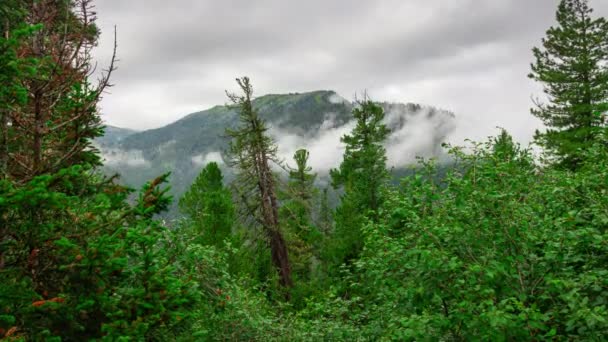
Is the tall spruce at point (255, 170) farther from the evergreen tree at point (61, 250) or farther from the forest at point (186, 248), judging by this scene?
the evergreen tree at point (61, 250)

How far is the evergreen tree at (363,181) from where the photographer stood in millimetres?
18297

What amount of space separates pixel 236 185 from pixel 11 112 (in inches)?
665

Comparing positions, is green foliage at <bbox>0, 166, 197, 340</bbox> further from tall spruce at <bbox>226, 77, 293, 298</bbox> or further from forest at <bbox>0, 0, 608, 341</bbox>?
tall spruce at <bbox>226, 77, 293, 298</bbox>

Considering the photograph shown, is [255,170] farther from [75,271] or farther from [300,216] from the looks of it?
[75,271]

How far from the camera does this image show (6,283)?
4.05 meters

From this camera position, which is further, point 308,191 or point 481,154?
point 308,191

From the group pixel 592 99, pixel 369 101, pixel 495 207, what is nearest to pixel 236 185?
pixel 369 101

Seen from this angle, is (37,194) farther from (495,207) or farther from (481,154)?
(481,154)

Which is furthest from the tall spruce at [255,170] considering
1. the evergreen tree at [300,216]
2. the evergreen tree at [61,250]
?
the evergreen tree at [61,250]

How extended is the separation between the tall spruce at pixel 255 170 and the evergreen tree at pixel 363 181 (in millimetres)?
3676

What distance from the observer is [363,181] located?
2041cm

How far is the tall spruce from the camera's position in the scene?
69.9 ft

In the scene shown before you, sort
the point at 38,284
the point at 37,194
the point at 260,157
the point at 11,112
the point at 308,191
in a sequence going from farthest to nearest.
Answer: the point at 308,191 < the point at 260,157 < the point at 11,112 < the point at 38,284 < the point at 37,194

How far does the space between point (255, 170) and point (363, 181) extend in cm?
574
